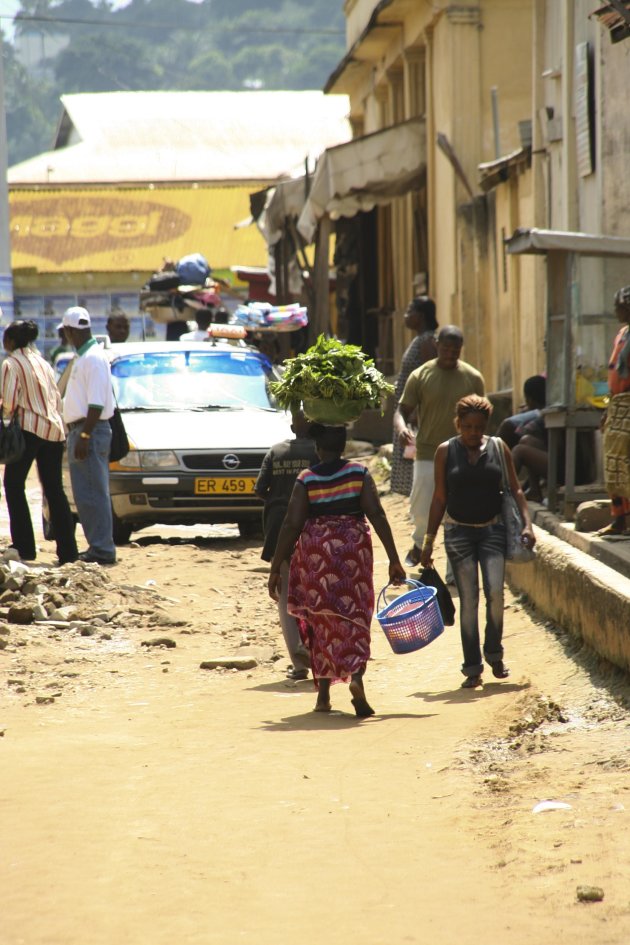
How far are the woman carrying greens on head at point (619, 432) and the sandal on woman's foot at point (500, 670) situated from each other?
167 centimetres

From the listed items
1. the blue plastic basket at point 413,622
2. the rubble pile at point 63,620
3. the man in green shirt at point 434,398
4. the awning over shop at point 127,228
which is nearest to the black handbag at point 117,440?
the rubble pile at point 63,620

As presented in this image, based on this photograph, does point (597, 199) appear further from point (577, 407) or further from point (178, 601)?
point (178, 601)

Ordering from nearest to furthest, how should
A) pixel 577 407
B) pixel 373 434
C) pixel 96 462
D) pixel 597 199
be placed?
pixel 577 407, pixel 96 462, pixel 597 199, pixel 373 434

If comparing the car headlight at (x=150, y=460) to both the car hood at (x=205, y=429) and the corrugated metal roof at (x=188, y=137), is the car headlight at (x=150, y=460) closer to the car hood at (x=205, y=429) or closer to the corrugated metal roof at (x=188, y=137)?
the car hood at (x=205, y=429)

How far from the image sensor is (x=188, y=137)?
49500mm

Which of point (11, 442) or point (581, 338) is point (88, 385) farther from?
Result: point (581, 338)

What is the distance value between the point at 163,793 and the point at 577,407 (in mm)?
5741

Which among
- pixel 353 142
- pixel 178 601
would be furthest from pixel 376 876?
pixel 353 142

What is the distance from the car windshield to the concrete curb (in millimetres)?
4179

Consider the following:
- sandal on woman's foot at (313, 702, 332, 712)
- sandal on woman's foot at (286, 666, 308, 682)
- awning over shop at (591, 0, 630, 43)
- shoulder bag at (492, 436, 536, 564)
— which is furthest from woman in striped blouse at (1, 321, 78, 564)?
awning over shop at (591, 0, 630, 43)

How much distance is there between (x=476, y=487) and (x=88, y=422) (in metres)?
4.06

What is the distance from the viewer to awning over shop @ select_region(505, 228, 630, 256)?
34.1 feet

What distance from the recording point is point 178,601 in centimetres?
1075

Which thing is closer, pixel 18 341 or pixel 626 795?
pixel 626 795
